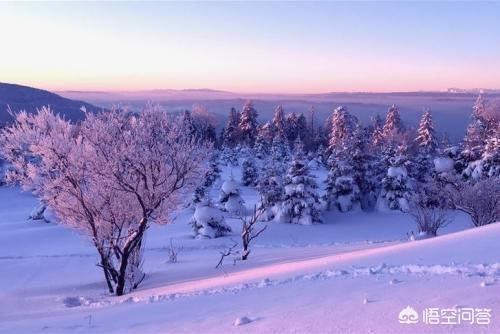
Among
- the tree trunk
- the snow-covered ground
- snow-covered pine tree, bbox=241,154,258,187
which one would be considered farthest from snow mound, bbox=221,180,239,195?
the tree trunk

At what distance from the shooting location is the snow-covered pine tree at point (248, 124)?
83562 millimetres

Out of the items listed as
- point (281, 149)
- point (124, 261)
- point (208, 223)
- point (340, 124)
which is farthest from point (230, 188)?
point (340, 124)

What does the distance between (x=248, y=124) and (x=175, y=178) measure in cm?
6730

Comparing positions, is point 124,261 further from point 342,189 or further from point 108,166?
point 342,189

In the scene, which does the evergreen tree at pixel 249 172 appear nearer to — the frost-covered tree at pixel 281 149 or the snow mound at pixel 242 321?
the frost-covered tree at pixel 281 149

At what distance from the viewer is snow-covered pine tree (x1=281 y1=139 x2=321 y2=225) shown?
3647cm

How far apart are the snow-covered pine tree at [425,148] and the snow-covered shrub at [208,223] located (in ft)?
72.6

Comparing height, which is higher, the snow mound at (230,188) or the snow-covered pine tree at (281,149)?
the snow mound at (230,188)

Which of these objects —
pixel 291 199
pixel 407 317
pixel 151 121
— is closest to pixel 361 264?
pixel 407 317

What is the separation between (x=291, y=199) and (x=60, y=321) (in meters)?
28.3

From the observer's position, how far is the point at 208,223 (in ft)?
107

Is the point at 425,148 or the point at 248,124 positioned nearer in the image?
the point at 425,148

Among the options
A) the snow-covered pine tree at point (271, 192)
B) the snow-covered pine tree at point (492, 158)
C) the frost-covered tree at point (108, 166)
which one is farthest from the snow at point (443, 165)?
the frost-covered tree at point (108, 166)

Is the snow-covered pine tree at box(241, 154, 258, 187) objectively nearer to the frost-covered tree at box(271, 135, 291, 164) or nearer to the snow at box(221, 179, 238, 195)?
the frost-covered tree at box(271, 135, 291, 164)
